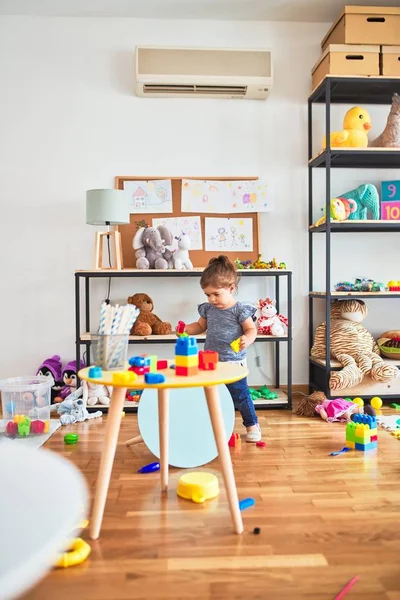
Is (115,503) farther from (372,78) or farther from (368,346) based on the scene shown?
(372,78)

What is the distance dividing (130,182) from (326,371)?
1751 mm

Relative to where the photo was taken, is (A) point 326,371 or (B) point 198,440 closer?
(B) point 198,440

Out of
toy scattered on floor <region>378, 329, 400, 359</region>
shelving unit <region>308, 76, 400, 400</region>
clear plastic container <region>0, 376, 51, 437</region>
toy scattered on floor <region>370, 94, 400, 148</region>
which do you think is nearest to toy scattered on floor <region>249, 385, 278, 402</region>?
shelving unit <region>308, 76, 400, 400</region>

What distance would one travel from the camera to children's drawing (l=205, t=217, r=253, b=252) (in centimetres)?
365

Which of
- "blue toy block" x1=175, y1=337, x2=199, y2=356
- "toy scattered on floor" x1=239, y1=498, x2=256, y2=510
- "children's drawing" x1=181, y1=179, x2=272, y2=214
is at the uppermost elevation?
"children's drawing" x1=181, y1=179, x2=272, y2=214

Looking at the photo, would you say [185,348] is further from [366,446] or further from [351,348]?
[351,348]

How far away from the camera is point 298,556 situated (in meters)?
1.46

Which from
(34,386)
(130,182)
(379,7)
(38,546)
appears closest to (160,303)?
(130,182)

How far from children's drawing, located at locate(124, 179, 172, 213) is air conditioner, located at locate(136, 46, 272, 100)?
0.59 meters

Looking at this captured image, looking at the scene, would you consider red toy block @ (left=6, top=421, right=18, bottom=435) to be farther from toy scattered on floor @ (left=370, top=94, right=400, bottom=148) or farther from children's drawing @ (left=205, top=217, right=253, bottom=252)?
toy scattered on floor @ (left=370, top=94, right=400, bottom=148)

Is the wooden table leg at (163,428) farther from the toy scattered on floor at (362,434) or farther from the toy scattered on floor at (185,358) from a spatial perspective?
the toy scattered on floor at (362,434)

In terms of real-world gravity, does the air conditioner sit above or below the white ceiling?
below

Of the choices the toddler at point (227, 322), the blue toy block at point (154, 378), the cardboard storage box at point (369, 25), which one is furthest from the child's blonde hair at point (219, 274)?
the cardboard storage box at point (369, 25)

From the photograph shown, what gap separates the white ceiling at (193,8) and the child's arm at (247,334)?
84.1 inches
